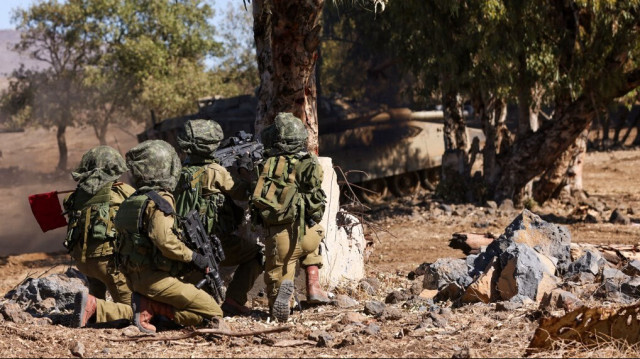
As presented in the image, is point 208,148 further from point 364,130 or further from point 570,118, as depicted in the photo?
point 364,130

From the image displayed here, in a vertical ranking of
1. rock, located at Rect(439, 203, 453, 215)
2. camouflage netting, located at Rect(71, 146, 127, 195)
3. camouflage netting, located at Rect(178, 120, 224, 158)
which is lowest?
rock, located at Rect(439, 203, 453, 215)

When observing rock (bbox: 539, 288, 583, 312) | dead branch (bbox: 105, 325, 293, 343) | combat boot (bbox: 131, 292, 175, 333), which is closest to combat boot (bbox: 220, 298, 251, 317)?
combat boot (bbox: 131, 292, 175, 333)

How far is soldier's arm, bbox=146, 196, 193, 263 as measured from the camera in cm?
554

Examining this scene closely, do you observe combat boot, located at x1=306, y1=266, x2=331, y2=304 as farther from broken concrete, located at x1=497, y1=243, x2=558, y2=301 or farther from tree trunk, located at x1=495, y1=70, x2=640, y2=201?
tree trunk, located at x1=495, y1=70, x2=640, y2=201

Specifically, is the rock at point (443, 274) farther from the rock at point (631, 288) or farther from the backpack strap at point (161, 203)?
the backpack strap at point (161, 203)

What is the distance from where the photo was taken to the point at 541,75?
13391 mm

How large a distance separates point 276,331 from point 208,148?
1.52 m

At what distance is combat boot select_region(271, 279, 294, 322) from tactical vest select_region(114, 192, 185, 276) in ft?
2.42

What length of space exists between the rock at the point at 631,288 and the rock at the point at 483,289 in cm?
93

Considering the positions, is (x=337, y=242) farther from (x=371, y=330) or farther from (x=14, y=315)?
(x=14, y=315)

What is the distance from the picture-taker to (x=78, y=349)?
5.30 metres

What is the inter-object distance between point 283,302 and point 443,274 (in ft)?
5.92

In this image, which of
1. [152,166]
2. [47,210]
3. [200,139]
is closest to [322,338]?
[152,166]

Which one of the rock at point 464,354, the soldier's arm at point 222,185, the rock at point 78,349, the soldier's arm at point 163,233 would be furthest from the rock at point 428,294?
the rock at point 78,349
